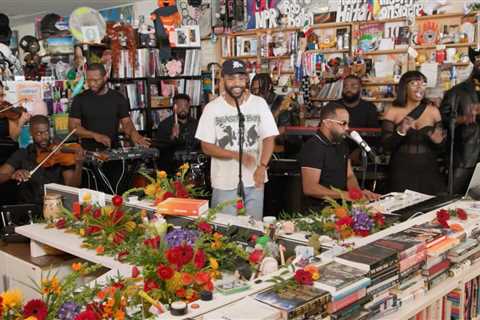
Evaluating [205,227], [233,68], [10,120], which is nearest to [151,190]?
[205,227]

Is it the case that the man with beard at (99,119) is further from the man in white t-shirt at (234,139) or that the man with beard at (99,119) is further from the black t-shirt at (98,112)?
the man in white t-shirt at (234,139)

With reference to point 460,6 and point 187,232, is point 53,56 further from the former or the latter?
point 187,232

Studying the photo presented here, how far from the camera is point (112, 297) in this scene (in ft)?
5.13

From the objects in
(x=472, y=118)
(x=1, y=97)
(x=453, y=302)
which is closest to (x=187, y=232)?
(x=453, y=302)

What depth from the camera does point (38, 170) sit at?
419cm

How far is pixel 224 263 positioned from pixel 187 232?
0.61ft

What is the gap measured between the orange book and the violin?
243 centimetres

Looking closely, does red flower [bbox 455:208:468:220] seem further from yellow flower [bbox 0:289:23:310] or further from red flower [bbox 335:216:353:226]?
yellow flower [bbox 0:289:23:310]

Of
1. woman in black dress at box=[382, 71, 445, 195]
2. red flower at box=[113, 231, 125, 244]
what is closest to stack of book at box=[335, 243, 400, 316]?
red flower at box=[113, 231, 125, 244]

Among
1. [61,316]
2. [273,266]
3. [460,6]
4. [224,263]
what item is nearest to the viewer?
[61,316]

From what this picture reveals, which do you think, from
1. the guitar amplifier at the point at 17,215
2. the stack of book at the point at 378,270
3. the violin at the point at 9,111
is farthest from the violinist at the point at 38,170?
the stack of book at the point at 378,270

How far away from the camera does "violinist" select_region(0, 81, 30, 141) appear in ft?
14.8

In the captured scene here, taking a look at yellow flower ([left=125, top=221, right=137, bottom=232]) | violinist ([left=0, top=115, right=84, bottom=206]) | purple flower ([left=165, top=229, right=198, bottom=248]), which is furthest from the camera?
violinist ([left=0, top=115, right=84, bottom=206])

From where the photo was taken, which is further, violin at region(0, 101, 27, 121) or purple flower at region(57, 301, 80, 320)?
violin at region(0, 101, 27, 121)
